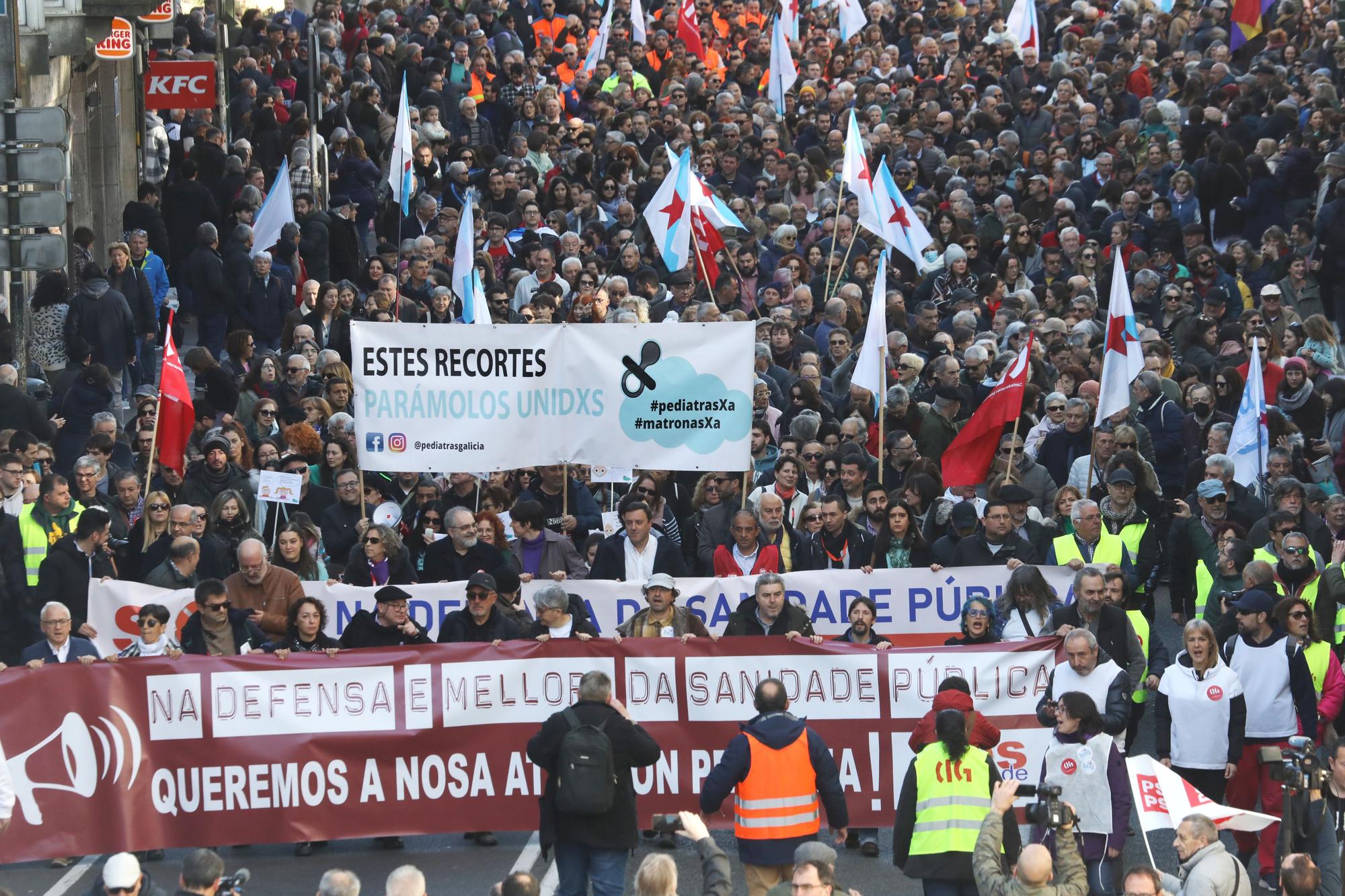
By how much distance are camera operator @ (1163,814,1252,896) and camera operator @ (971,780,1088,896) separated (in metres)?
0.42

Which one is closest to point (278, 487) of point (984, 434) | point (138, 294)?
point (984, 434)

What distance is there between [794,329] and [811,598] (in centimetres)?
574

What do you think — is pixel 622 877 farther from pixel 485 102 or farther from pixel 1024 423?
pixel 485 102

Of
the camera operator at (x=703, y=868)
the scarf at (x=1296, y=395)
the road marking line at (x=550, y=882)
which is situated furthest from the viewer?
the scarf at (x=1296, y=395)

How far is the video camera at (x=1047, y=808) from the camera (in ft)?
33.0

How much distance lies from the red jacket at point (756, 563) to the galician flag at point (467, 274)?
17.9ft

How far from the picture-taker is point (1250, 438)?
1602 cm

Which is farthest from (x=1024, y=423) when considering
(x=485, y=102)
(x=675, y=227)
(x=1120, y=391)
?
(x=485, y=102)

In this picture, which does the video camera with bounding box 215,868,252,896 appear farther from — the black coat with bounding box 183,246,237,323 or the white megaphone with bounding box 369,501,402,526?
the black coat with bounding box 183,246,237,323

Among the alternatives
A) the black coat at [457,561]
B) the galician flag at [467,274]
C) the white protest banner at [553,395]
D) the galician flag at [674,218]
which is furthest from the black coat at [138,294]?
the black coat at [457,561]

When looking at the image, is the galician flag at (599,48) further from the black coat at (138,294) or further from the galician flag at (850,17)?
the black coat at (138,294)

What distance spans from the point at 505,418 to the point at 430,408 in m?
0.52

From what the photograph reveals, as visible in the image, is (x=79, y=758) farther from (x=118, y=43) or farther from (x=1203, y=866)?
(x=118, y=43)

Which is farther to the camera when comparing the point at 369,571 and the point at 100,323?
the point at 100,323
